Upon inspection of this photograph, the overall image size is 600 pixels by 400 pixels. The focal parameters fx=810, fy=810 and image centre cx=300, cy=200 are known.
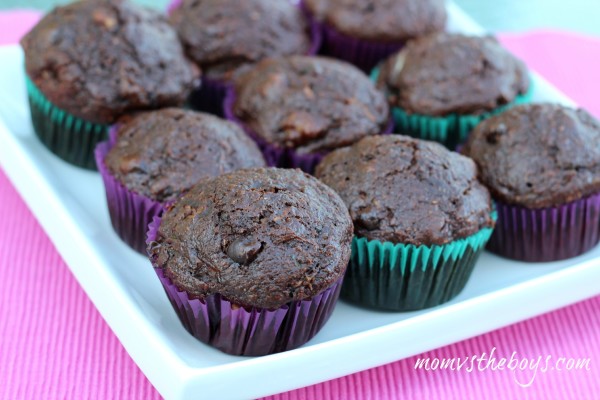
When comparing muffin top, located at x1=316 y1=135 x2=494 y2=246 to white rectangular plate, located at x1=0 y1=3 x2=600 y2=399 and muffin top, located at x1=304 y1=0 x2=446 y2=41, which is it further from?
muffin top, located at x1=304 y1=0 x2=446 y2=41

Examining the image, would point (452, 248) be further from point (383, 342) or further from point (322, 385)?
point (322, 385)

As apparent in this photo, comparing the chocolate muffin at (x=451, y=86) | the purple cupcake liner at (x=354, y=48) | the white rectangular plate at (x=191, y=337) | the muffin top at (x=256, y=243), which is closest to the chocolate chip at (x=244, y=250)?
the muffin top at (x=256, y=243)

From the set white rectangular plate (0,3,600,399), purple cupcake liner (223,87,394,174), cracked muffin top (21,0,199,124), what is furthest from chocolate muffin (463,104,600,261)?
cracked muffin top (21,0,199,124)

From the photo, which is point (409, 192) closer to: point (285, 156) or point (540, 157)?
point (540, 157)

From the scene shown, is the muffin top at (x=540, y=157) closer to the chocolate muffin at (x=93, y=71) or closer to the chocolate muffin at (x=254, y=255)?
the chocolate muffin at (x=254, y=255)

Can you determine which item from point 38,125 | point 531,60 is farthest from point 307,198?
point 531,60

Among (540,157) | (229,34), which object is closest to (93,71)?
(229,34)
